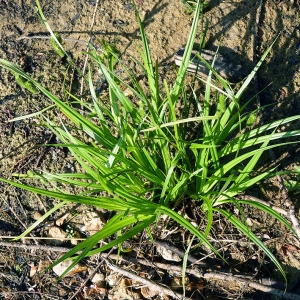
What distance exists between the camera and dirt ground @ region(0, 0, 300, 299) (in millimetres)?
1814

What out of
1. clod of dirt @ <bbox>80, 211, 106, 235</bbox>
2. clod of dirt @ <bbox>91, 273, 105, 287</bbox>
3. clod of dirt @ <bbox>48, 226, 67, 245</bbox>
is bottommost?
clod of dirt @ <bbox>91, 273, 105, 287</bbox>

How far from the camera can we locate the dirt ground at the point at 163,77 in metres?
1.81

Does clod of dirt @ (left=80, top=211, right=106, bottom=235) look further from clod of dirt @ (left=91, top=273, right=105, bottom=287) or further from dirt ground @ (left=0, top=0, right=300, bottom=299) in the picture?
clod of dirt @ (left=91, top=273, right=105, bottom=287)

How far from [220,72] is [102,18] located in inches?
26.8

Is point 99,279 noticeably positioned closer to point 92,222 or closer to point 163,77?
point 92,222

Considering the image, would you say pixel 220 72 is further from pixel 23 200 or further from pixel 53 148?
pixel 23 200

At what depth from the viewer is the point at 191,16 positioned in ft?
6.84

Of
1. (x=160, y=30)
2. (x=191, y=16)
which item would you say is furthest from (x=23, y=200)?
(x=191, y=16)

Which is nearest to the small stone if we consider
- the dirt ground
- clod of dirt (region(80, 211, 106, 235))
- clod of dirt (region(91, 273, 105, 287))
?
the dirt ground

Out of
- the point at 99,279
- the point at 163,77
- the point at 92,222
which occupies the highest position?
the point at 163,77

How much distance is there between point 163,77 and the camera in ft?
6.66

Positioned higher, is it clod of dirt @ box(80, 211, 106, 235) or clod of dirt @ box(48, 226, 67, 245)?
clod of dirt @ box(80, 211, 106, 235)

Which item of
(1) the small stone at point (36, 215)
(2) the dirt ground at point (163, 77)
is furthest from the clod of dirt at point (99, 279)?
(1) the small stone at point (36, 215)

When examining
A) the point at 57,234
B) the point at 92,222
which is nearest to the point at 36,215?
the point at 57,234
